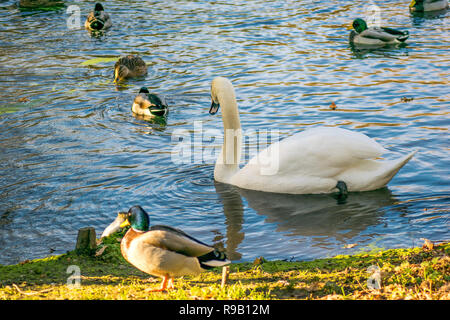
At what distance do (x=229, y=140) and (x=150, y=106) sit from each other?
11.4ft

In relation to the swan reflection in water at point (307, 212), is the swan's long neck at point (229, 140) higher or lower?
higher

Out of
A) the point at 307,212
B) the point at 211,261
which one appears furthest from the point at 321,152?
the point at 211,261

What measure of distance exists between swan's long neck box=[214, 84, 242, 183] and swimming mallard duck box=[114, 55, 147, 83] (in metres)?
6.31

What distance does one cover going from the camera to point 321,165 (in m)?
9.02

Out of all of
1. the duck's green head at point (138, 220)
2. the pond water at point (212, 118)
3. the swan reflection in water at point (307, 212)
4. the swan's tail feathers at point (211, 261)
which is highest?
the duck's green head at point (138, 220)

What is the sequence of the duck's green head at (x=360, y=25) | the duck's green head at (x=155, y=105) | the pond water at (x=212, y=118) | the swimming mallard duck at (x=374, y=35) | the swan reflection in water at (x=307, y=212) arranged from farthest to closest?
the duck's green head at (x=360, y=25) → the swimming mallard duck at (x=374, y=35) → the duck's green head at (x=155, y=105) → the pond water at (x=212, y=118) → the swan reflection in water at (x=307, y=212)

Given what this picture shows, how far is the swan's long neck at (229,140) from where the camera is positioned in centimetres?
999

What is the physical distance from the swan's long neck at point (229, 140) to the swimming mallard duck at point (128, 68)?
6.31 meters

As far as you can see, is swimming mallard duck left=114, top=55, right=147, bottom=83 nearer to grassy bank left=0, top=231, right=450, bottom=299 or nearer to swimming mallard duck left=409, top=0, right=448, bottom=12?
grassy bank left=0, top=231, right=450, bottom=299

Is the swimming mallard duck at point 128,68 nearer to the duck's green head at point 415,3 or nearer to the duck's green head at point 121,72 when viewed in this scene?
the duck's green head at point 121,72

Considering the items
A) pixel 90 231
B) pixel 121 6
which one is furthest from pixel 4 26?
pixel 90 231

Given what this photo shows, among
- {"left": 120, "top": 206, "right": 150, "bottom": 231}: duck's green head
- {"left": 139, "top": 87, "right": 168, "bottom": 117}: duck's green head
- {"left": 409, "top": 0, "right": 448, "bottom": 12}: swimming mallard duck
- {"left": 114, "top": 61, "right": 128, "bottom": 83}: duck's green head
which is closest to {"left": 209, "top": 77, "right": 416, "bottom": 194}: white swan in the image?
{"left": 120, "top": 206, "right": 150, "bottom": 231}: duck's green head

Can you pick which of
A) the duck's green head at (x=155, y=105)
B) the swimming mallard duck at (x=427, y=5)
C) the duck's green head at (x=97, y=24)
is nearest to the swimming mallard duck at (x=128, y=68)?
the duck's green head at (x=155, y=105)

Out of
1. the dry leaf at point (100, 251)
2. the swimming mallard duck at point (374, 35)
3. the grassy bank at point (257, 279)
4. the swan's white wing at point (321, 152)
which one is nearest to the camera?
the grassy bank at point (257, 279)
